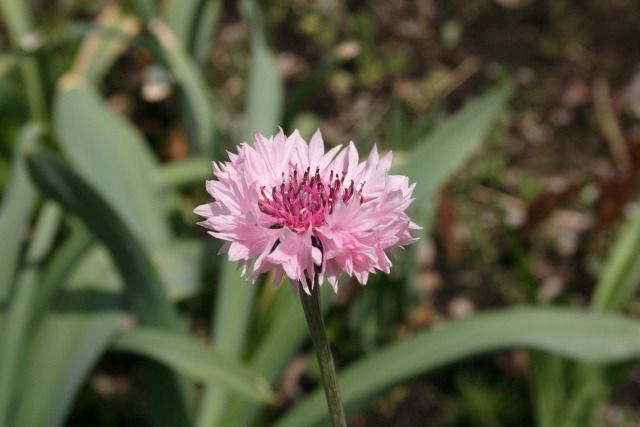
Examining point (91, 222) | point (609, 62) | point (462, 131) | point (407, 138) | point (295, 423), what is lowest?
point (295, 423)

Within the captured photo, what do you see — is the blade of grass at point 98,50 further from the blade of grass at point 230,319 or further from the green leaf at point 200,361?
the green leaf at point 200,361

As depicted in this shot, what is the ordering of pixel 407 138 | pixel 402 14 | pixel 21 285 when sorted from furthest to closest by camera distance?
1. pixel 402 14
2. pixel 407 138
3. pixel 21 285

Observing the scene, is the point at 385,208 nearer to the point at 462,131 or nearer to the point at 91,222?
the point at 91,222

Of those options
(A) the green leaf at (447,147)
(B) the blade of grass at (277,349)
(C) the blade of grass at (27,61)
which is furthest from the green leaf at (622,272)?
(C) the blade of grass at (27,61)

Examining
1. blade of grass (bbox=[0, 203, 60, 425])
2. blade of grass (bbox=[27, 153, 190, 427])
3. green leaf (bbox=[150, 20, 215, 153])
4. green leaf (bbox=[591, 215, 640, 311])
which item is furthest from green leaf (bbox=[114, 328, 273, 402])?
green leaf (bbox=[591, 215, 640, 311])

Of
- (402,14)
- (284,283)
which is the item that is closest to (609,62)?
(402,14)

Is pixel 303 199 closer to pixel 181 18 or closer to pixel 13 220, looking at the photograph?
pixel 13 220
